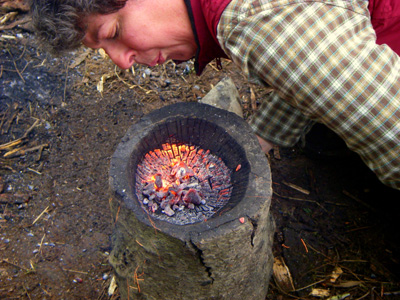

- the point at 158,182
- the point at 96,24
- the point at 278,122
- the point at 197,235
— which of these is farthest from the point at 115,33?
the point at 278,122

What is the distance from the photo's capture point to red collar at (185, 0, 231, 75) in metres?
1.69

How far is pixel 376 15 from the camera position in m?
1.86

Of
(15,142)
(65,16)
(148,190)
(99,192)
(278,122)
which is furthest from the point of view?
(15,142)

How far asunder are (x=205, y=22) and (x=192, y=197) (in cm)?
102

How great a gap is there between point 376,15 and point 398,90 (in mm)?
502

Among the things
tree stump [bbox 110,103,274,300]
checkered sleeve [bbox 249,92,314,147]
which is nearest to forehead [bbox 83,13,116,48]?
tree stump [bbox 110,103,274,300]

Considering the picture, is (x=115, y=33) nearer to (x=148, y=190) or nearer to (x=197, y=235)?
(x=148, y=190)

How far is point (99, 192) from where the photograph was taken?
3.17 m

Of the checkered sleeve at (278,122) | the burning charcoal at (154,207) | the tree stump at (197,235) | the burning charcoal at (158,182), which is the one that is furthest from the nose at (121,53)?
the checkered sleeve at (278,122)

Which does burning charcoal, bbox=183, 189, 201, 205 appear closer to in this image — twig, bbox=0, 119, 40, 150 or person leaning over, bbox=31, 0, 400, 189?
person leaning over, bbox=31, 0, 400, 189

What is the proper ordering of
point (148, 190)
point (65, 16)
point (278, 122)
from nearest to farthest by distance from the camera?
point (65, 16)
point (148, 190)
point (278, 122)

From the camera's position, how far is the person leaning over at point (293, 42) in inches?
61.9

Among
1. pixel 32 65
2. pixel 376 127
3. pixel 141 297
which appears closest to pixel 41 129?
pixel 32 65

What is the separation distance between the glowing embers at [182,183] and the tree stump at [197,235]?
0.28 feet
